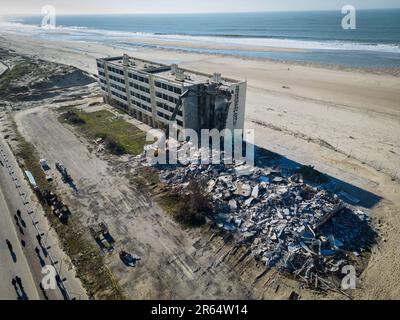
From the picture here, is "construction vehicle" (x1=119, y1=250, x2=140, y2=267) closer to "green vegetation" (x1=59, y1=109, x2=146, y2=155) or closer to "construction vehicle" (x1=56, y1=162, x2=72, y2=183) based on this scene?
"construction vehicle" (x1=56, y1=162, x2=72, y2=183)

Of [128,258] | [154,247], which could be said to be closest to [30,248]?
[128,258]

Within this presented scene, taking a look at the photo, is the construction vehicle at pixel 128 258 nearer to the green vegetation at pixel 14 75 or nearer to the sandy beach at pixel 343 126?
the sandy beach at pixel 343 126

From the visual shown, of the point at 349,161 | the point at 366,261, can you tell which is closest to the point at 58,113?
the point at 349,161

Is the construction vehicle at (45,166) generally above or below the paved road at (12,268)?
above

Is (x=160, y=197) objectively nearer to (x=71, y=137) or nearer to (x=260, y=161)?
(x=260, y=161)

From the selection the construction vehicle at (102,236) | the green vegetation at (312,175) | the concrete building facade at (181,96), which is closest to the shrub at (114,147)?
the concrete building facade at (181,96)

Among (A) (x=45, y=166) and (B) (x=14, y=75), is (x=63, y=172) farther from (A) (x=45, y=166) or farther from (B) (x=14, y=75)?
(B) (x=14, y=75)
